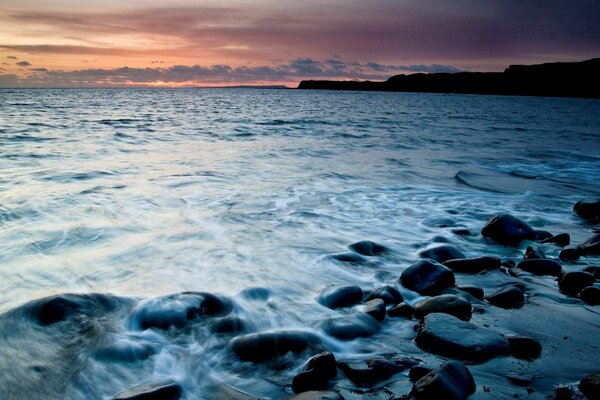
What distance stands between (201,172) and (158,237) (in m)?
4.38

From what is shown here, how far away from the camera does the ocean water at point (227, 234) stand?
2.51 m

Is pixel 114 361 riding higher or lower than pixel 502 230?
lower

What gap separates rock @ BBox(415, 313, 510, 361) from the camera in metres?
2.39

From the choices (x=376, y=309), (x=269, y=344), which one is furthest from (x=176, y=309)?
(x=376, y=309)

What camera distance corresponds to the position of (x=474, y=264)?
12.5 ft

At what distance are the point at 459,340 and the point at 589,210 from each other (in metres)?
4.78

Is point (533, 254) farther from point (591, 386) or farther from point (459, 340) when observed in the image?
point (591, 386)

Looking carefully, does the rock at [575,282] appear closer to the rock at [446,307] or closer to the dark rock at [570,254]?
the dark rock at [570,254]

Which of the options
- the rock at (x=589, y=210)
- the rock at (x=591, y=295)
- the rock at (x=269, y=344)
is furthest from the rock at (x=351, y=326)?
the rock at (x=589, y=210)

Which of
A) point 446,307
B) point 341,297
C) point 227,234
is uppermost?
point 446,307

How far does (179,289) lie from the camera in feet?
11.5

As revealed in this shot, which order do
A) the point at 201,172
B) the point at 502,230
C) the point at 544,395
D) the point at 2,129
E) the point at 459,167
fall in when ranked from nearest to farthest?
the point at 544,395, the point at 502,230, the point at 201,172, the point at 459,167, the point at 2,129

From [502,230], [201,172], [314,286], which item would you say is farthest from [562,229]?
[201,172]

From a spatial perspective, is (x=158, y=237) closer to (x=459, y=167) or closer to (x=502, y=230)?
A: (x=502, y=230)
